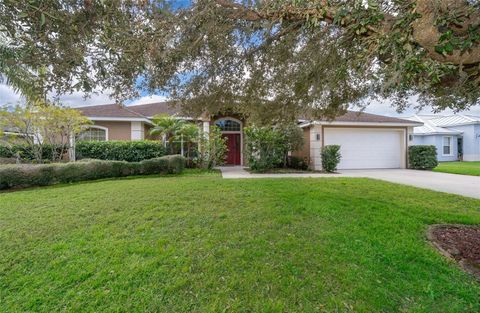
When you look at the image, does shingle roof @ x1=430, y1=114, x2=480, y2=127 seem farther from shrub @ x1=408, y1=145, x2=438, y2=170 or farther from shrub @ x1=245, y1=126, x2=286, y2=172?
shrub @ x1=245, y1=126, x2=286, y2=172

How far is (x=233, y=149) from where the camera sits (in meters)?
16.9

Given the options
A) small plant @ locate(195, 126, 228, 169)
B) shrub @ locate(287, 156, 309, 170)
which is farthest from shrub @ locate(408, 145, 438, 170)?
small plant @ locate(195, 126, 228, 169)

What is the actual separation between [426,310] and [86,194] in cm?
738

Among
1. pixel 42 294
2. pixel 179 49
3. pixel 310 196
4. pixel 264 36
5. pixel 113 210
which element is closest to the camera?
pixel 42 294

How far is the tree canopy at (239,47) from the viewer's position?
248 centimetres

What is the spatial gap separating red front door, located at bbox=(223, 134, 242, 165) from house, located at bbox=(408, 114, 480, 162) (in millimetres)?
17514

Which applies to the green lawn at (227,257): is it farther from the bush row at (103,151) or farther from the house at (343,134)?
the house at (343,134)

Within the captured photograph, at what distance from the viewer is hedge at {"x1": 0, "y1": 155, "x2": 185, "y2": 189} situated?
8.23 meters

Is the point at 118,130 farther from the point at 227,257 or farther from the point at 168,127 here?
the point at 227,257

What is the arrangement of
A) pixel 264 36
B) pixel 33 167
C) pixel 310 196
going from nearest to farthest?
pixel 264 36, pixel 310 196, pixel 33 167

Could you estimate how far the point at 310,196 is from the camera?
6.54 metres

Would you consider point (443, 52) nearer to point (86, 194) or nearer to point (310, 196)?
point (310, 196)

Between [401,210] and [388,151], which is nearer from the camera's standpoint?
[401,210]

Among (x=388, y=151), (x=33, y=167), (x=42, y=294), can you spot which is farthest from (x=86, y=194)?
(x=388, y=151)
